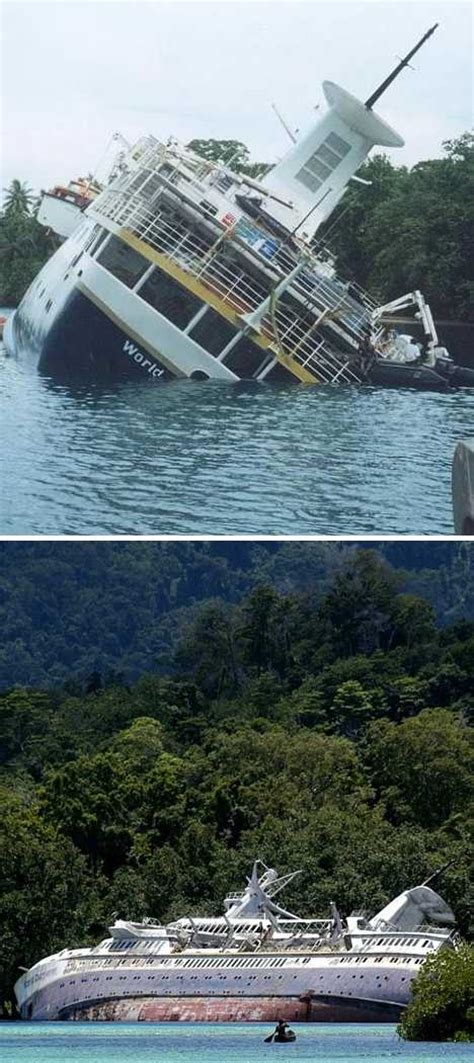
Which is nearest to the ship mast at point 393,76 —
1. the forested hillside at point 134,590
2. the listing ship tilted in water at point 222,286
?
the listing ship tilted in water at point 222,286

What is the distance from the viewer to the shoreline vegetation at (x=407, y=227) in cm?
2298

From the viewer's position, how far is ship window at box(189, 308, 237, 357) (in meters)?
23.0

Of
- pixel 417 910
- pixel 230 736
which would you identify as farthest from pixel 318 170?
pixel 230 736

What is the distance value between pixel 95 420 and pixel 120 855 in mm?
8645

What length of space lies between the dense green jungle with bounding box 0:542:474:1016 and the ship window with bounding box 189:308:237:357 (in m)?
5.99

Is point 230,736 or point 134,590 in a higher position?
point 230,736

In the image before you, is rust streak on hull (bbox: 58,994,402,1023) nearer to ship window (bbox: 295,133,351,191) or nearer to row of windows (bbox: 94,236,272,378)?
row of windows (bbox: 94,236,272,378)

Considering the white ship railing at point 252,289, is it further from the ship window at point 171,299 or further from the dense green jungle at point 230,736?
the dense green jungle at point 230,736

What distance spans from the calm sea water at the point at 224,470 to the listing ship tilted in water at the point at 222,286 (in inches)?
23.5

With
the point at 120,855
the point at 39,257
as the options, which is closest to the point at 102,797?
the point at 120,855

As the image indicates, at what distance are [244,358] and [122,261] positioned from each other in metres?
1.42

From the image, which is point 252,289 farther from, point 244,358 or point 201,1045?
point 201,1045

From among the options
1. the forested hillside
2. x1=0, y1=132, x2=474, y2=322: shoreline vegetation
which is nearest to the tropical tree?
x1=0, y1=132, x2=474, y2=322: shoreline vegetation

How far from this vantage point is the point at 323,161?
2383 centimetres
